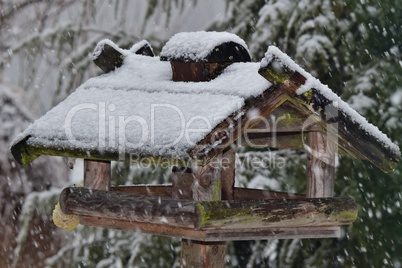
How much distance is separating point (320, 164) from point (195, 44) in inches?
29.8

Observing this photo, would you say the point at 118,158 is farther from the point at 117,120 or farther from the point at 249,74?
the point at 249,74

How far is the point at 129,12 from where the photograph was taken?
7.37m

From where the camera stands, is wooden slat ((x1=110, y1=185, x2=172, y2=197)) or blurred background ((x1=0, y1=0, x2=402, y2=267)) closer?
wooden slat ((x1=110, y1=185, x2=172, y2=197))

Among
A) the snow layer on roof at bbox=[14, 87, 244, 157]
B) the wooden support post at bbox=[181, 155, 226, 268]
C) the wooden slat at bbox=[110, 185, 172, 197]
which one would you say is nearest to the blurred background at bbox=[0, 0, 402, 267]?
the wooden slat at bbox=[110, 185, 172, 197]

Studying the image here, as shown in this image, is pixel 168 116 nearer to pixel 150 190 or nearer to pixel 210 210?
pixel 210 210

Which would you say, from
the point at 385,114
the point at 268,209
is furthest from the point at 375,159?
the point at 385,114

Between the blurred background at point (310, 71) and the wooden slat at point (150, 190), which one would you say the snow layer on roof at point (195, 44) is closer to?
the wooden slat at point (150, 190)

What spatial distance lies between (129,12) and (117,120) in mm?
4337

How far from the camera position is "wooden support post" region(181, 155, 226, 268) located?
10.00 feet

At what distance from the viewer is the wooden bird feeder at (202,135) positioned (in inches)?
116

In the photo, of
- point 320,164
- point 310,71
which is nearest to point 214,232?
point 320,164

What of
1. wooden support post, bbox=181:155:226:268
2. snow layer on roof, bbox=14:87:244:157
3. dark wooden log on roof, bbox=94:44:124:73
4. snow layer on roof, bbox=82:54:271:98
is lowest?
wooden support post, bbox=181:155:226:268

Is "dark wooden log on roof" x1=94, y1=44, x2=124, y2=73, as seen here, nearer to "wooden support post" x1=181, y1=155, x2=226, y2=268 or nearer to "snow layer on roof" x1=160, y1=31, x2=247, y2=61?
"snow layer on roof" x1=160, y1=31, x2=247, y2=61

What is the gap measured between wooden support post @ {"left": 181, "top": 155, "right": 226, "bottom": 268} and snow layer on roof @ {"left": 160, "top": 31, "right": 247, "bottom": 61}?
485mm
